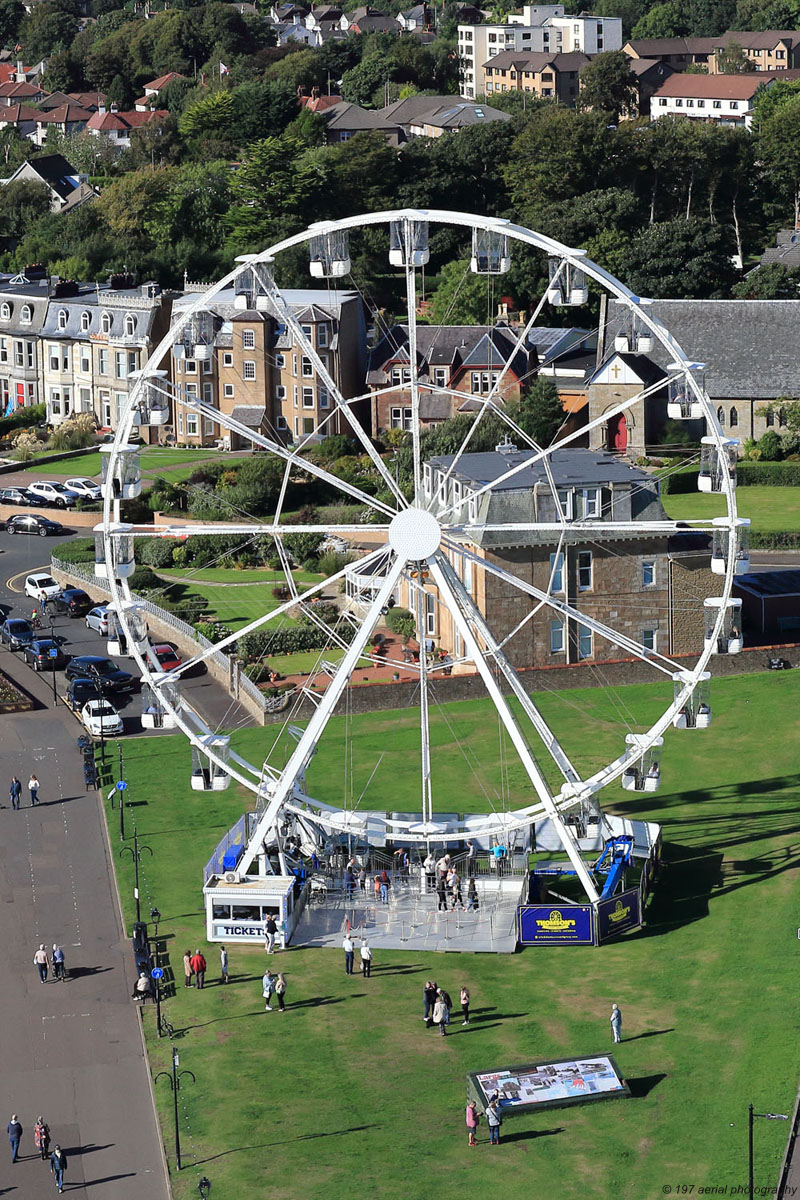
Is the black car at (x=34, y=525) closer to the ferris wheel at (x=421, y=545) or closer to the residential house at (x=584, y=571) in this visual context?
the residential house at (x=584, y=571)

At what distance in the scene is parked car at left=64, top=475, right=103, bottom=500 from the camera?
120 m

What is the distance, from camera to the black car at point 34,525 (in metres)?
116

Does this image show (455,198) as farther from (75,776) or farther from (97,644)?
(75,776)

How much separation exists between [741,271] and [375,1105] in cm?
10678

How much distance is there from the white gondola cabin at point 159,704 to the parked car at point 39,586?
36.5m

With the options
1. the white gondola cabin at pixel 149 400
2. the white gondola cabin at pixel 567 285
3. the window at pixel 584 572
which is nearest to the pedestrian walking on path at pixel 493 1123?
the white gondola cabin at pixel 149 400

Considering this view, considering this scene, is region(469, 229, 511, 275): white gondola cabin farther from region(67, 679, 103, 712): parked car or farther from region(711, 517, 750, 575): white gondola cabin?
region(67, 679, 103, 712): parked car

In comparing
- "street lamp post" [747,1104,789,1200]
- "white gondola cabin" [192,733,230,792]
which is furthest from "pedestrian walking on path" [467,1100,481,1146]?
"white gondola cabin" [192,733,230,792]

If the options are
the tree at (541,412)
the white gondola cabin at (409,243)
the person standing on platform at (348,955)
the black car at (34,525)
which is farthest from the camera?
the tree at (541,412)

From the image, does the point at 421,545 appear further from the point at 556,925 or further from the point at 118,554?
the point at 556,925

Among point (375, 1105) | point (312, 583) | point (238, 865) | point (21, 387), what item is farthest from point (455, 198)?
point (375, 1105)

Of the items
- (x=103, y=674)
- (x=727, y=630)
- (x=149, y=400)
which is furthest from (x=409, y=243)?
(x=103, y=674)

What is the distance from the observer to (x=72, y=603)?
102 meters

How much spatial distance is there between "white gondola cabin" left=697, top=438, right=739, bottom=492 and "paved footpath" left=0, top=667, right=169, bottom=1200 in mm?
21906
